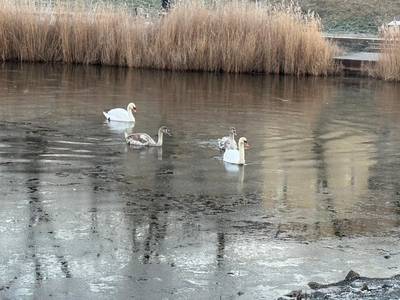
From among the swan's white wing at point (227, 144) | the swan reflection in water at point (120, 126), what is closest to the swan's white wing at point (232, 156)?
the swan's white wing at point (227, 144)

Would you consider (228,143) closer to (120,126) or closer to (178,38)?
(120,126)

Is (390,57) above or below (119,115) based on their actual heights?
above

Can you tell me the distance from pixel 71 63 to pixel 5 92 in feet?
22.9

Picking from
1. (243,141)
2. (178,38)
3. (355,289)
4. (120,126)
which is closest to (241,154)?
(243,141)

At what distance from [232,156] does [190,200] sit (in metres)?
2.24

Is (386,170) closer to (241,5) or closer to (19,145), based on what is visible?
(19,145)

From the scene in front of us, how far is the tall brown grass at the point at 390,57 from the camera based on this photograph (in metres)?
24.0

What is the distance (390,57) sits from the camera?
24.2 m

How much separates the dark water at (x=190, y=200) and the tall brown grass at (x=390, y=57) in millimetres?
6624

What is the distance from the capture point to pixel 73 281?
6871 millimetres

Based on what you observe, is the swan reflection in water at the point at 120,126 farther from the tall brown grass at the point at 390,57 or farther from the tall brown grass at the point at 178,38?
the tall brown grass at the point at 390,57

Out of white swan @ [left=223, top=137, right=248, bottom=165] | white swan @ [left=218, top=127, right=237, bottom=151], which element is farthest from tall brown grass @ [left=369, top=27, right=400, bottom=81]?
white swan @ [left=223, top=137, right=248, bottom=165]

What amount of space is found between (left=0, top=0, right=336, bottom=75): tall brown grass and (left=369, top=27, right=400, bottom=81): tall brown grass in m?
1.46

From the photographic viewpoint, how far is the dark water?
23.5 ft
